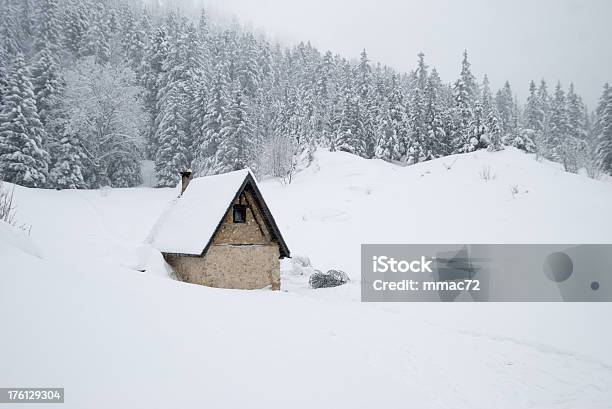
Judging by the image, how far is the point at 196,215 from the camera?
60.5ft

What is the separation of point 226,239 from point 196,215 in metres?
2.06

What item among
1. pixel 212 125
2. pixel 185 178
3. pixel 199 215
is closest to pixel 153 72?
pixel 212 125

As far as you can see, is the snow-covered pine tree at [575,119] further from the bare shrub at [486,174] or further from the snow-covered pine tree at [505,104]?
the bare shrub at [486,174]

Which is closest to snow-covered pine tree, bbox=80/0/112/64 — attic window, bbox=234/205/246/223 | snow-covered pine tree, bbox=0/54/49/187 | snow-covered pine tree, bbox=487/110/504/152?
snow-covered pine tree, bbox=0/54/49/187

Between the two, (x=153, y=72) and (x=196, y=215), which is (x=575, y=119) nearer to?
(x=153, y=72)

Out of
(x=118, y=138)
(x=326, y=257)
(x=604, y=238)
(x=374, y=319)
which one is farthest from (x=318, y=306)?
(x=118, y=138)

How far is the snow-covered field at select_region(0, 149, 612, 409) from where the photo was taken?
4.60 m

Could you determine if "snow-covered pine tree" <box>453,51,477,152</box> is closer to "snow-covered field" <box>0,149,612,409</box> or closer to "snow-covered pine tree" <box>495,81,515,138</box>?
"snow-covered pine tree" <box>495,81,515,138</box>

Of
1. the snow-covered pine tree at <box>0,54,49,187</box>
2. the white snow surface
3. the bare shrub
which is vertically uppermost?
the snow-covered pine tree at <box>0,54,49,187</box>

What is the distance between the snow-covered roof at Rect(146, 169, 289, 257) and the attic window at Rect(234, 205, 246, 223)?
2.86 feet

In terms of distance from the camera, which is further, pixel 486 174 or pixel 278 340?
pixel 486 174

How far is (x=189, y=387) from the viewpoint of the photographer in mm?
4891

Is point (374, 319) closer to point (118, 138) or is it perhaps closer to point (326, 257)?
point (326, 257)

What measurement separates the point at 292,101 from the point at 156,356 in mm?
64132
